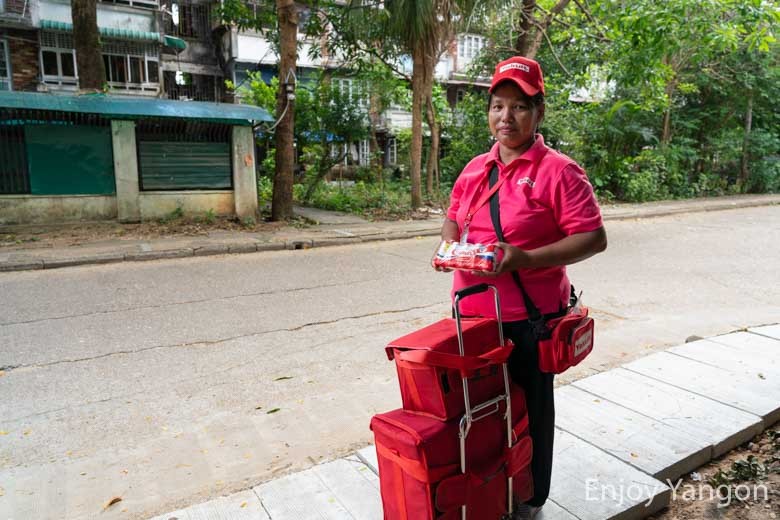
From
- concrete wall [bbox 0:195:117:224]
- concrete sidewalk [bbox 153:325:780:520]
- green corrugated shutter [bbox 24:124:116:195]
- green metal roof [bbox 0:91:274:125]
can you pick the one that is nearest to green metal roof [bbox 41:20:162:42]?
green metal roof [bbox 0:91:274:125]

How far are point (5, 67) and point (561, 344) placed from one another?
24249 millimetres

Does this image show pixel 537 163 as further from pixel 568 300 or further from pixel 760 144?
pixel 760 144

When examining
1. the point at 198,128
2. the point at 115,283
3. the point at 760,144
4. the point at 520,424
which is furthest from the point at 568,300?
the point at 760,144

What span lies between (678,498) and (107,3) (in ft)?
77.2

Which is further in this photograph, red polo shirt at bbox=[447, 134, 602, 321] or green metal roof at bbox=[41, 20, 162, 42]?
green metal roof at bbox=[41, 20, 162, 42]

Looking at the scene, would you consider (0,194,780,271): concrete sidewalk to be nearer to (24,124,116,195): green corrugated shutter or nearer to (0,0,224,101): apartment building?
(24,124,116,195): green corrugated shutter

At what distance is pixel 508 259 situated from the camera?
1837 mm

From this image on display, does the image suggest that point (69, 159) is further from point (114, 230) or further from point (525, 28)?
point (525, 28)

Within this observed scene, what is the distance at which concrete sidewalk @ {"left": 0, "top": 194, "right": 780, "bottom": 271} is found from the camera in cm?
873

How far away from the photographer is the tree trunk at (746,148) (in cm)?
1999

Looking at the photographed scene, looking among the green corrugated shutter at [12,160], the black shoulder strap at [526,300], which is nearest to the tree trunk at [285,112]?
the green corrugated shutter at [12,160]

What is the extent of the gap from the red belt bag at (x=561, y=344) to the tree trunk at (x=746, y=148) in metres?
21.6

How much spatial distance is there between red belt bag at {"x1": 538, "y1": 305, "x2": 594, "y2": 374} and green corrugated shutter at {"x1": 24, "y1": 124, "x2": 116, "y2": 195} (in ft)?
37.9

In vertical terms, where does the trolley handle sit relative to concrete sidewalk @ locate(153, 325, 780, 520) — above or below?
above
